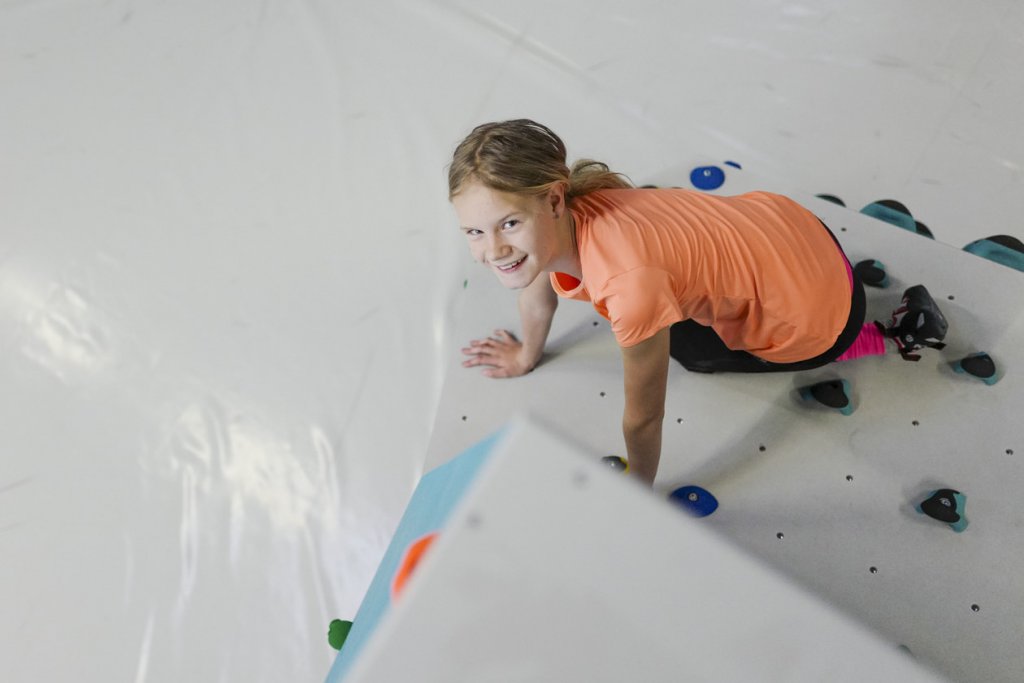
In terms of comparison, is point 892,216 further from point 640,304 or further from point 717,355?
point 640,304

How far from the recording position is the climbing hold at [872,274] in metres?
1.10

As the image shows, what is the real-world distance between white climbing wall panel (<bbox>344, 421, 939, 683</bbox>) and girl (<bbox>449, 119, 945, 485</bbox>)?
0.41 metres

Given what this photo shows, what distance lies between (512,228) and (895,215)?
74 cm

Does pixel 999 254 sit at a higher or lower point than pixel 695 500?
higher

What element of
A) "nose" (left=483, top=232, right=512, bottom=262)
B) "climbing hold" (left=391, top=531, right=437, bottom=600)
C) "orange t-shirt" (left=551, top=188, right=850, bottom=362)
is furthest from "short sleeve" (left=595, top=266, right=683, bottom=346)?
"climbing hold" (left=391, top=531, right=437, bottom=600)

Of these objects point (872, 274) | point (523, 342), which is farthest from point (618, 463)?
point (872, 274)

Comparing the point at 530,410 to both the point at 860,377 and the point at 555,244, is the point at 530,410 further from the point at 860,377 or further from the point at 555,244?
the point at 860,377

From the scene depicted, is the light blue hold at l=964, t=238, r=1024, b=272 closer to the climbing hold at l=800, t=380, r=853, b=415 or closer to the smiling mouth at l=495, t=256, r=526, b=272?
the climbing hold at l=800, t=380, r=853, b=415

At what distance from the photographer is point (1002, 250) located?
3.85ft

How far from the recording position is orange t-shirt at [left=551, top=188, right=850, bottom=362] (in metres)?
0.81

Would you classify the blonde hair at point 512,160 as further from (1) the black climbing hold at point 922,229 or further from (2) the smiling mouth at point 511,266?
(1) the black climbing hold at point 922,229

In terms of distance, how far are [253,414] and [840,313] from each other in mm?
849

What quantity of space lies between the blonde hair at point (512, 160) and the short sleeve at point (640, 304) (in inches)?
5.0

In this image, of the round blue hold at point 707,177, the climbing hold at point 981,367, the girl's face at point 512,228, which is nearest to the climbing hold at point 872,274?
the climbing hold at point 981,367
